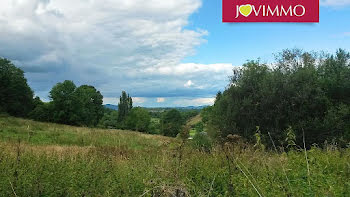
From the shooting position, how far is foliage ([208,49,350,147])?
978 inches

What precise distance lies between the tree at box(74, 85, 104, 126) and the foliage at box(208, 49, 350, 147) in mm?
40706

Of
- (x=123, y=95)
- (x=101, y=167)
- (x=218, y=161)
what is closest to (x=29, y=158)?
(x=101, y=167)

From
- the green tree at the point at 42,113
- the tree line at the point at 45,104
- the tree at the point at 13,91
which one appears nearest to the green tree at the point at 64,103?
the tree line at the point at 45,104

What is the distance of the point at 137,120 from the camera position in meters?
88.5

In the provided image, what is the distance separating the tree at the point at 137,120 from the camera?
87.3 metres

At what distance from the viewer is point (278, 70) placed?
26969 mm

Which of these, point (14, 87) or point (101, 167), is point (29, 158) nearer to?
point (101, 167)

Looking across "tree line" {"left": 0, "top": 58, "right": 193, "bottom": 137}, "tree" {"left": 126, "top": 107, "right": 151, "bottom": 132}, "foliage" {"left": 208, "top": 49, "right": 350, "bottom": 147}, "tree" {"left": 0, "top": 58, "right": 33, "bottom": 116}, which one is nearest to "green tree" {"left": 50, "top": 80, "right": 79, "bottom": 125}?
"tree line" {"left": 0, "top": 58, "right": 193, "bottom": 137}

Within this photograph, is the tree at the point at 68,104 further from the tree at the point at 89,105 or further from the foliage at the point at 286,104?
the foliage at the point at 286,104

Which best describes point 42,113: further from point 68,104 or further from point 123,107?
point 123,107

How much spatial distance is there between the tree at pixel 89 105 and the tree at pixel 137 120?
1428cm

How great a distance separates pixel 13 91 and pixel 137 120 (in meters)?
39.9

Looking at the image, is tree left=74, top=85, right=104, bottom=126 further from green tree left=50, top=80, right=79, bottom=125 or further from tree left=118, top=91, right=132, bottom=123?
tree left=118, top=91, right=132, bottom=123

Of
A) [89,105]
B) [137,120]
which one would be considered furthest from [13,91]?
[137,120]
